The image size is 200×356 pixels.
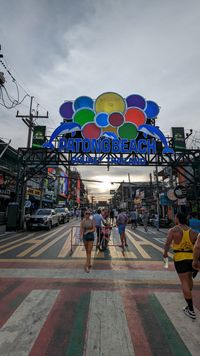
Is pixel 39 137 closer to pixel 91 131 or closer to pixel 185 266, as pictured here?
pixel 91 131

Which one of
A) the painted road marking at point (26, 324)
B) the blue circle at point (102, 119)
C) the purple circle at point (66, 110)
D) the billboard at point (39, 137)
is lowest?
the painted road marking at point (26, 324)

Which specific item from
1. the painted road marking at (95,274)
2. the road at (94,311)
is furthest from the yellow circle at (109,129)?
the painted road marking at (95,274)

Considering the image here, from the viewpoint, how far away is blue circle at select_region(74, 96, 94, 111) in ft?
57.6

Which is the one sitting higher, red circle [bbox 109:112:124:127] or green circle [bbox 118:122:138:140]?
red circle [bbox 109:112:124:127]

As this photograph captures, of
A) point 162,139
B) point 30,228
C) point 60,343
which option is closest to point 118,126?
point 162,139

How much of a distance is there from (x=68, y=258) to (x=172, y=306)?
5087mm

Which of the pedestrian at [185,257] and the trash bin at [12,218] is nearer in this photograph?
the pedestrian at [185,257]

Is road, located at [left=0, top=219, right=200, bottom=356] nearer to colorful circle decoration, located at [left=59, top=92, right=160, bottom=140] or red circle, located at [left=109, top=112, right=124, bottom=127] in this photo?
colorful circle decoration, located at [left=59, top=92, right=160, bottom=140]

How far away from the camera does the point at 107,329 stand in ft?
11.2

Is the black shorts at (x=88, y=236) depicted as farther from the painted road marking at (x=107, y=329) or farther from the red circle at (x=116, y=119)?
the red circle at (x=116, y=119)

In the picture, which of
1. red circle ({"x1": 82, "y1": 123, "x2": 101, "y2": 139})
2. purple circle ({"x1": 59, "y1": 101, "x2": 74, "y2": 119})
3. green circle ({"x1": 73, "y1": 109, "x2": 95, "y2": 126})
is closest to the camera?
red circle ({"x1": 82, "y1": 123, "x2": 101, "y2": 139})

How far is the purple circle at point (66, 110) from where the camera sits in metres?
17.7

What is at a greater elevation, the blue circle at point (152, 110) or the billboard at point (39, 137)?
the blue circle at point (152, 110)

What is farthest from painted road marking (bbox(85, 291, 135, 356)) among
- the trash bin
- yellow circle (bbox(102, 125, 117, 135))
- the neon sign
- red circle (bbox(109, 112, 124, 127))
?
the trash bin
